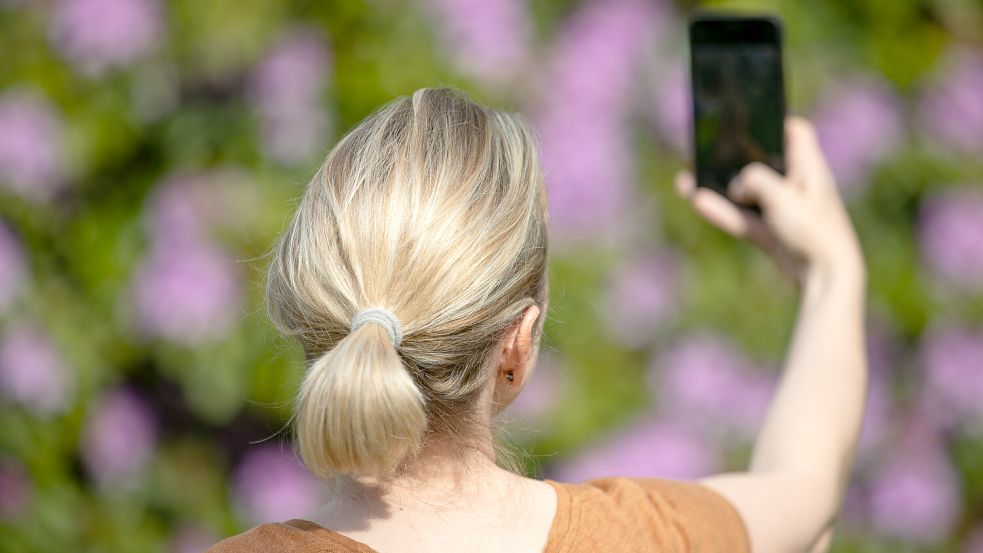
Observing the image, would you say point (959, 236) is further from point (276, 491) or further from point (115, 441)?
point (115, 441)

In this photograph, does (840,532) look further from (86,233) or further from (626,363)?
(86,233)

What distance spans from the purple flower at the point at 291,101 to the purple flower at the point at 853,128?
3.28 feet

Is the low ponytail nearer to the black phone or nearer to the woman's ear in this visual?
the woman's ear

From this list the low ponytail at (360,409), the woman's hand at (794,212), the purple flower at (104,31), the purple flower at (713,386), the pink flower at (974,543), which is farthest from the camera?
the pink flower at (974,543)

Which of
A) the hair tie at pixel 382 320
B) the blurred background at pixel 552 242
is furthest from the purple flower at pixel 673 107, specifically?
the hair tie at pixel 382 320

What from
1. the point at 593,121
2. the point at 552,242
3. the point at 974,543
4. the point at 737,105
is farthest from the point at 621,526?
the point at 974,543

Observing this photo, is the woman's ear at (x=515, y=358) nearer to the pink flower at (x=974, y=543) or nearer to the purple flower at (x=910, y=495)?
the purple flower at (x=910, y=495)

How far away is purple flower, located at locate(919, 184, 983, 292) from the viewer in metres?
2.15

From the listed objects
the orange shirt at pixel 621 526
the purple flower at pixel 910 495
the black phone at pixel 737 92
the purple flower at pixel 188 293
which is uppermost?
the black phone at pixel 737 92

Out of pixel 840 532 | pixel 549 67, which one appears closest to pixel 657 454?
pixel 840 532

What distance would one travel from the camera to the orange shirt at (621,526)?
32.1 inches

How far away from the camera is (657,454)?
2.06 metres

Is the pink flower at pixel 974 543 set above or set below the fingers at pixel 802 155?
below

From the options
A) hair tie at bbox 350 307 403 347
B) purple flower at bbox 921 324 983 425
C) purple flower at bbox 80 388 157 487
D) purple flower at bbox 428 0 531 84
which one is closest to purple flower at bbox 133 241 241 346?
purple flower at bbox 80 388 157 487
